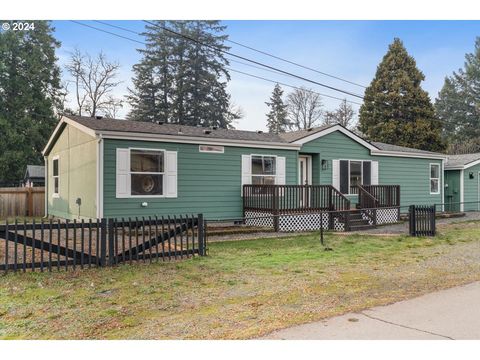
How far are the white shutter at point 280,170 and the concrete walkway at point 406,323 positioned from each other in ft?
30.2

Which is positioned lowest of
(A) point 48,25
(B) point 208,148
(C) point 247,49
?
(B) point 208,148

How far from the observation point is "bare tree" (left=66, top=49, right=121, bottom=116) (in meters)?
29.0

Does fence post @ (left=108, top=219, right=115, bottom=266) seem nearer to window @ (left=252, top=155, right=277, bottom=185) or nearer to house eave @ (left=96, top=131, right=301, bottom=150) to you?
house eave @ (left=96, top=131, right=301, bottom=150)

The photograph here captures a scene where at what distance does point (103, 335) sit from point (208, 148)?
9.36m

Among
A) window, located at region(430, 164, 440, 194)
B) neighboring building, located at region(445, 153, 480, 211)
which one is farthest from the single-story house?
neighboring building, located at region(445, 153, 480, 211)

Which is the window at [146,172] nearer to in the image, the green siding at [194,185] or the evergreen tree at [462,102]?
the green siding at [194,185]

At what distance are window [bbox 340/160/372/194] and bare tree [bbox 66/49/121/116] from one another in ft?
68.2

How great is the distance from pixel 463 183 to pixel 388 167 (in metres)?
5.96

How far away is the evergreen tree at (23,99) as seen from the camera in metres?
26.7

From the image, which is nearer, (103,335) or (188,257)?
(103,335)

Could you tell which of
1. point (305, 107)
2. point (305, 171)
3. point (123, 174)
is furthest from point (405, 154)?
point (305, 107)

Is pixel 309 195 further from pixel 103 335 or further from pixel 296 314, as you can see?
pixel 103 335
